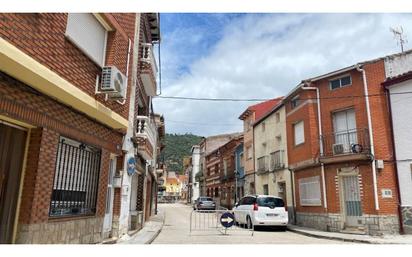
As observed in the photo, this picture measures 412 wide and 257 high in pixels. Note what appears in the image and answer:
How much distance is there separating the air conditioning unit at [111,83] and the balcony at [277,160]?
13.8m

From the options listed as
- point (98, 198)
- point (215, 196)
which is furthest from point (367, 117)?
point (215, 196)

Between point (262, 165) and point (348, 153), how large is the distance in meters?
9.43

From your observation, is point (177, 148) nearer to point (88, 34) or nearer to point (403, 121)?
point (403, 121)

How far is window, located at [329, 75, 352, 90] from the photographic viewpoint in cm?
1514

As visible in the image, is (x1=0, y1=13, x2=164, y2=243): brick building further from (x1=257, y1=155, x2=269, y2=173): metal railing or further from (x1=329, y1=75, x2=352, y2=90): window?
(x1=257, y1=155, x2=269, y2=173): metal railing

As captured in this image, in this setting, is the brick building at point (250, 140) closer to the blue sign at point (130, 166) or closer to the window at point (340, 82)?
the window at point (340, 82)

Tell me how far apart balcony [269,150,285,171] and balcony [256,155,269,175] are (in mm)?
778

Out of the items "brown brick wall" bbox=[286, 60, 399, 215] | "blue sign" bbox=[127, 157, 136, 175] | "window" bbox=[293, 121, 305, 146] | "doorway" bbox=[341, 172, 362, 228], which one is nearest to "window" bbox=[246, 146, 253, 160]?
"window" bbox=[293, 121, 305, 146]

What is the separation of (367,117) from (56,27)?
12.6m

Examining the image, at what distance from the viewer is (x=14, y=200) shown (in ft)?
19.7

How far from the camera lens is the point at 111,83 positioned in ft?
25.6

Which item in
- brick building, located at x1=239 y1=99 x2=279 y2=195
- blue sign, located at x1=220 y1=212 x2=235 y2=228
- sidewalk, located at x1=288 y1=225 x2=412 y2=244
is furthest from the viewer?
brick building, located at x1=239 y1=99 x2=279 y2=195

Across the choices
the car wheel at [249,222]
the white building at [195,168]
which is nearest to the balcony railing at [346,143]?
the car wheel at [249,222]

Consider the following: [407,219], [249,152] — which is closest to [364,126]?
[407,219]
